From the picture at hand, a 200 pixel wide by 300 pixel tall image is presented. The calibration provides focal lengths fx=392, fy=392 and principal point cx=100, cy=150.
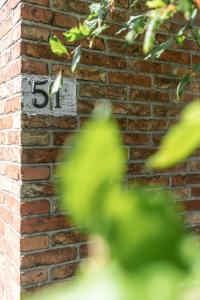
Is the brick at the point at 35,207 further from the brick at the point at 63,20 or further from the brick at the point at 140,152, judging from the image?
the brick at the point at 63,20

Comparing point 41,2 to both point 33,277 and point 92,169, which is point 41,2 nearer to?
point 33,277

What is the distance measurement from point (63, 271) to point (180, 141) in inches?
65.3

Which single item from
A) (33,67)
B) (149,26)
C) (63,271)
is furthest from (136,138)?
(149,26)

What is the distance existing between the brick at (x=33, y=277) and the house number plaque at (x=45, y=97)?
68cm

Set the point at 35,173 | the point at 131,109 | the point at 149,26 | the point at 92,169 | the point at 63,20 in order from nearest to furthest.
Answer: the point at 92,169 → the point at 149,26 → the point at 35,173 → the point at 63,20 → the point at 131,109

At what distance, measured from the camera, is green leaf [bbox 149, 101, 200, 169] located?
0.20m

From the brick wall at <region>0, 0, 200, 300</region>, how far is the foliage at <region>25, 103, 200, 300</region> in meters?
1.51

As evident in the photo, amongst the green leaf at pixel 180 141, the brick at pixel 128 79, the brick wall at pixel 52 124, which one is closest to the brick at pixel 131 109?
the brick wall at pixel 52 124

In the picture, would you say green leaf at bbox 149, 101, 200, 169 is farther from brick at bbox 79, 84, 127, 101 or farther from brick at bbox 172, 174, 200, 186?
brick at bbox 172, 174, 200, 186

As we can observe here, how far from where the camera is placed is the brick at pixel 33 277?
1.65 m

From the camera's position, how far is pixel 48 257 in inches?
67.4

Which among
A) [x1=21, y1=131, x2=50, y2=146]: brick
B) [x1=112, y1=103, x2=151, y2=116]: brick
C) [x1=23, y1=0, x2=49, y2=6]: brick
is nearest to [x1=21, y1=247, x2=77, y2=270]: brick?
[x1=21, y1=131, x2=50, y2=146]: brick

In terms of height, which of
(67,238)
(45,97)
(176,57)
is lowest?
(67,238)

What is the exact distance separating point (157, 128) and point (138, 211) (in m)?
1.89
